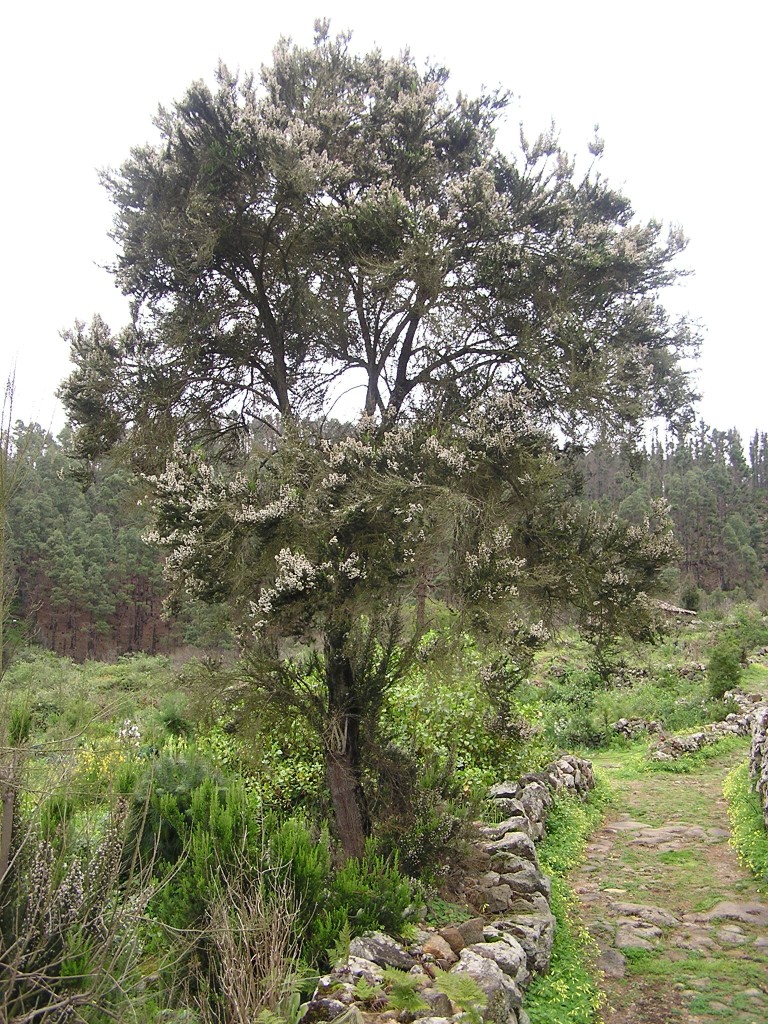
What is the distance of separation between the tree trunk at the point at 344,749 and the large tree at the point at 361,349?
2cm

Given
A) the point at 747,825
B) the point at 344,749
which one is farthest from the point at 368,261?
the point at 747,825

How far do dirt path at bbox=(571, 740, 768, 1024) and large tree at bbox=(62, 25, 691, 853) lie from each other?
2290 millimetres

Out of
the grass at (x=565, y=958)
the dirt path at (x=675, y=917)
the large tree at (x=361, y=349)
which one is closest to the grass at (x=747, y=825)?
the dirt path at (x=675, y=917)

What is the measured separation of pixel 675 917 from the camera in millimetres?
6277

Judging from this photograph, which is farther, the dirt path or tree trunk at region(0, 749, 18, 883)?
the dirt path

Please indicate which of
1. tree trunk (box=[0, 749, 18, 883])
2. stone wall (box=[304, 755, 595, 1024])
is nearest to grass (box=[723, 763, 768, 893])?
stone wall (box=[304, 755, 595, 1024])

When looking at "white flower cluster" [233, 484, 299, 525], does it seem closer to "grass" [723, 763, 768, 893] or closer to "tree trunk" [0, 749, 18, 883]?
"tree trunk" [0, 749, 18, 883]

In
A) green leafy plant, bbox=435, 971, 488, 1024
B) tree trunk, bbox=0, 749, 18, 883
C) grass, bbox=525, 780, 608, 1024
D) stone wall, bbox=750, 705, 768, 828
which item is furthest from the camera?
stone wall, bbox=750, 705, 768, 828

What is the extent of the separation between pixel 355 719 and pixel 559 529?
2.50 m

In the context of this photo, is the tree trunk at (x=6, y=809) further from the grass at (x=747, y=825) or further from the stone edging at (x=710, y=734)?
the stone edging at (x=710, y=734)

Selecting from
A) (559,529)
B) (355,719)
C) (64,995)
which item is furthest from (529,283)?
(64,995)

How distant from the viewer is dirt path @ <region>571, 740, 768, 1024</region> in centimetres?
485

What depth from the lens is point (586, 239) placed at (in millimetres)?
6824

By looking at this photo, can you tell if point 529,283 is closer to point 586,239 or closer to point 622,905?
point 586,239
